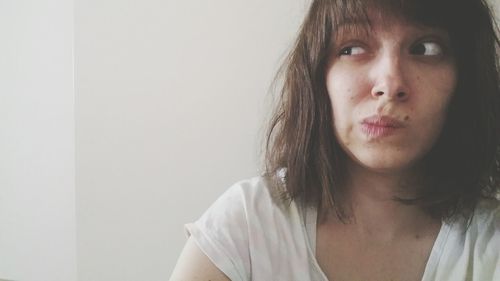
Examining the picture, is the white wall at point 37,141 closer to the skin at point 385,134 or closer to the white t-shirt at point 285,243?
the white t-shirt at point 285,243

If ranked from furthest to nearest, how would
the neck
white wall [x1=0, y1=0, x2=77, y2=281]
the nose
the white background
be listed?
1. white wall [x1=0, y1=0, x2=77, y2=281]
2. the white background
3. the neck
4. the nose

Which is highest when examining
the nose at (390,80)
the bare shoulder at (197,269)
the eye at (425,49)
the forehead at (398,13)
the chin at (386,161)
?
the forehead at (398,13)

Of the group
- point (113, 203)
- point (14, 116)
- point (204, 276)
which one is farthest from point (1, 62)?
point (204, 276)

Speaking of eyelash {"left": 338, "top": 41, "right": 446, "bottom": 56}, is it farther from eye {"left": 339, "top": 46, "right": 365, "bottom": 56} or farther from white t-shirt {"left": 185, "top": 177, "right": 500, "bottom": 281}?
white t-shirt {"left": 185, "top": 177, "right": 500, "bottom": 281}

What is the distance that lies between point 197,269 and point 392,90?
39cm

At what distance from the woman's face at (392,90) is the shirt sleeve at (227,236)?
8.6 inches

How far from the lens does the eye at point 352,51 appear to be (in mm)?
495

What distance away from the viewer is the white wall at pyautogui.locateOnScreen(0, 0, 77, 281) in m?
1.08

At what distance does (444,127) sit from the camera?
1.78ft

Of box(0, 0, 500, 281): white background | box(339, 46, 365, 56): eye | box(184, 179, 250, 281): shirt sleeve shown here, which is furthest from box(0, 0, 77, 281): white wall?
box(339, 46, 365, 56): eye

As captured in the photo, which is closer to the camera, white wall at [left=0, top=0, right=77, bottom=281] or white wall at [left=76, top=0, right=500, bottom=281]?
white wall at [left=76, top=0, right=500, bottom=281]

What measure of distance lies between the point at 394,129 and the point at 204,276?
1.17ft

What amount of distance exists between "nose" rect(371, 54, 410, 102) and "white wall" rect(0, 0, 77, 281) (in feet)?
3.31

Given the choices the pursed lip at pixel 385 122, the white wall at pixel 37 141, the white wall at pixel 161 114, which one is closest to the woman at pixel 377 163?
the pursed lip at pixel 385 122
